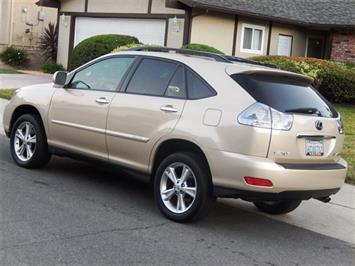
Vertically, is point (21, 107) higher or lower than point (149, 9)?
lower

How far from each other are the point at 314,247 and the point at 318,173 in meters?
0.73

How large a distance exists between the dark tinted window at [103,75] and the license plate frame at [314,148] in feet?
7.62

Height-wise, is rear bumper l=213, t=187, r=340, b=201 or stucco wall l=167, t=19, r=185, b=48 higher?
stucco wall l=167, t=19, r=185, b=48

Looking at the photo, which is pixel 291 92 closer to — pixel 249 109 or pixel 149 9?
pixel 249 109

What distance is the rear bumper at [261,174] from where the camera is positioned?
17.6 ft

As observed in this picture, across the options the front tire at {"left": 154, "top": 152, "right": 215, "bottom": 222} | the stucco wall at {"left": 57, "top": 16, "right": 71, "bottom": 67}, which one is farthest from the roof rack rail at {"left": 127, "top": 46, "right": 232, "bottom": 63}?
the stucco wall at {"left": 57, "top": 16, "right": 71, "bottom": 67}

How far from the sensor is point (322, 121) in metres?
5.80

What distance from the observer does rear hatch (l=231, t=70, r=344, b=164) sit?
17.9 feet

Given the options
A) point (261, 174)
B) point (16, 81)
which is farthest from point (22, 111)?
point (16, 81)

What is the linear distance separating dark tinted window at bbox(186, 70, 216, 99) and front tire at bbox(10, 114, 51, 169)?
2.35 meters

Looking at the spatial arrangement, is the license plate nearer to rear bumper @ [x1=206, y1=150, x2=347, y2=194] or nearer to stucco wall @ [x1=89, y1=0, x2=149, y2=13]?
rear bumper @ [x1=206, y1=150, x2=347, y2=194]

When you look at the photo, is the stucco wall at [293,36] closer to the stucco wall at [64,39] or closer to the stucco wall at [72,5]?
the stucco wall at [72,5]

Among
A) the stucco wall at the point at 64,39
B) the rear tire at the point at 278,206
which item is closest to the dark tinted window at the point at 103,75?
the rear tire at the point at 278,206

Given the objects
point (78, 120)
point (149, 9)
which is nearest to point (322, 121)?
point (78, 120)
